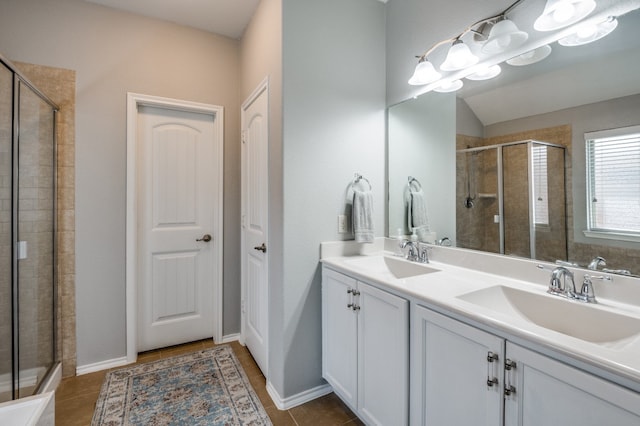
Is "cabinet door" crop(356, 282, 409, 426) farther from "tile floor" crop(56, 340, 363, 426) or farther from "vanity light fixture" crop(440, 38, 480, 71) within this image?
"vanity light fixture" crop(440, 38, 480, 71)

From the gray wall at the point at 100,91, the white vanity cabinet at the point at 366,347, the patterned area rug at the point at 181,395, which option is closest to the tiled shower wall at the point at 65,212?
the gray wall at the point at 100,91

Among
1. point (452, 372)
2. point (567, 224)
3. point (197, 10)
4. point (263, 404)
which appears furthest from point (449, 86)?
point (263, 404)

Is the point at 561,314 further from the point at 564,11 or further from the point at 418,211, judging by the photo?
the point at 564,11

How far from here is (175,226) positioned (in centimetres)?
251

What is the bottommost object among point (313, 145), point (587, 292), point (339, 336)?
point (339, 336)

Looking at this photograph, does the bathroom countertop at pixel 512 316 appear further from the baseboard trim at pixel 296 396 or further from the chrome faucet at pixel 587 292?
the baseboard trim at pixel 296 396

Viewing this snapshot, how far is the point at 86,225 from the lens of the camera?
215 cm

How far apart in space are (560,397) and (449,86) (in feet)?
5.10

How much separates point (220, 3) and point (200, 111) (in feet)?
2.66

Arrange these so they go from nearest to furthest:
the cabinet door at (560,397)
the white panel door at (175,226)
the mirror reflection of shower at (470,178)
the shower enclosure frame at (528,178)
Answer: the cabinet door at (560,397)
the shower enclosure frame at (528,178)
the mirror reflection of shower at (470,178)
the white panel door at (175,226)

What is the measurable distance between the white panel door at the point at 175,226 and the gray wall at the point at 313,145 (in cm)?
102

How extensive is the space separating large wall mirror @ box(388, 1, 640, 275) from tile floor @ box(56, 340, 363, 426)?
1.22 m

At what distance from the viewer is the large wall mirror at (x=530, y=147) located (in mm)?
1130

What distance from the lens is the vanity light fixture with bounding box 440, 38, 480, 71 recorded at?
5.06 ft
